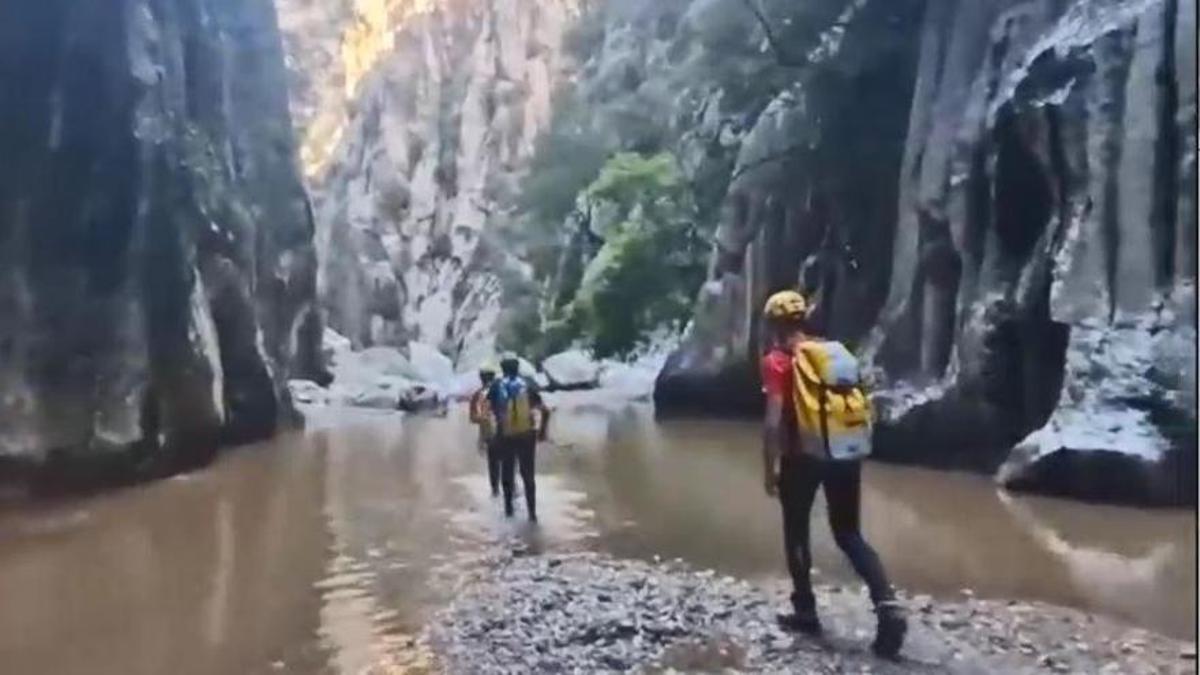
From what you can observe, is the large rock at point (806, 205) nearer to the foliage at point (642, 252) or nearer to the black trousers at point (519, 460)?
the foliage at point (642, 252)

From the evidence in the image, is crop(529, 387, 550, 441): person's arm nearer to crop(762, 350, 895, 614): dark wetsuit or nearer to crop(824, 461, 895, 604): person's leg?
crop(762, 350, 895, 614): dark wetsuit

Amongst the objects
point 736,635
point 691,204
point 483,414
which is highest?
point 691,204

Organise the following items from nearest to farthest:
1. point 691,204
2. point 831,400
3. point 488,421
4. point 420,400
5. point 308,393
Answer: point 831,400 < point 488,421 < point 691,204 < point 420,400 < point 308,393

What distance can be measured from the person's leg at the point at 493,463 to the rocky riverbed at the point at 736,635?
42.0 inches

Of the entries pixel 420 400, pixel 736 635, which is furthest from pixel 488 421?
pixel 736 635

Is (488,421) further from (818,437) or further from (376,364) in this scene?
(376,364)

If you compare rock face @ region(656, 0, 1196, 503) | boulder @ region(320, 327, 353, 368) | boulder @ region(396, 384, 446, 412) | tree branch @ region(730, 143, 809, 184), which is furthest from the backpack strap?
boulder @ region(320, 327, 353, 368)

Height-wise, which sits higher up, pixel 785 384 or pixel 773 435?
pixel 785 384

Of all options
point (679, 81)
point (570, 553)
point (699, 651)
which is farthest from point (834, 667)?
point (679, 81)

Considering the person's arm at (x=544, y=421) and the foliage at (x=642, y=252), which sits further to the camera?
the foliage at (x=642, y=252)

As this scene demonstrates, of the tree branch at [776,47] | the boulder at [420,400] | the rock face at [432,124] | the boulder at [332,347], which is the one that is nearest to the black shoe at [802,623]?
the rock face at [432,124]

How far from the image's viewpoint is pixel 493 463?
15.4 feet

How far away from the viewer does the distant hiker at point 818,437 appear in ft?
9.11

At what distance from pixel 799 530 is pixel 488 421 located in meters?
1.80
